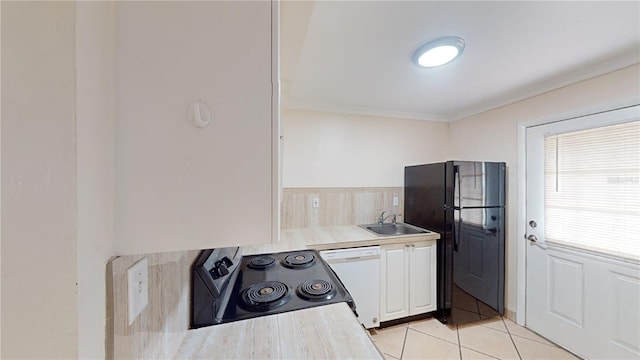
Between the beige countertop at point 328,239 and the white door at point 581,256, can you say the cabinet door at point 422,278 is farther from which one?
the white door at point 581,256

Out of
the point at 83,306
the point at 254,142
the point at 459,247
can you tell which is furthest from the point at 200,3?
the point at 459,247

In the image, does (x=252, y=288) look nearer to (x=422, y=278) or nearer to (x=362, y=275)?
(x=362, y=275)

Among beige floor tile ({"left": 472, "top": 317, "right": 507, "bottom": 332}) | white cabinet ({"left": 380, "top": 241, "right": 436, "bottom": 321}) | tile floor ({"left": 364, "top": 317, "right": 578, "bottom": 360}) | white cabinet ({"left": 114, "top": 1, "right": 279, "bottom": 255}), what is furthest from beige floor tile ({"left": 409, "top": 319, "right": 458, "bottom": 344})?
white cabinet ({"left": 114, "top": 1, "right": 279, "bottom": 255})

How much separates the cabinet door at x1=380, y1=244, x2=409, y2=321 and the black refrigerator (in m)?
0.36

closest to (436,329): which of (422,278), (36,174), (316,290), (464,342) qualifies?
(464,342)

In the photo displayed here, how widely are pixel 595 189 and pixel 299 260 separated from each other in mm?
2229

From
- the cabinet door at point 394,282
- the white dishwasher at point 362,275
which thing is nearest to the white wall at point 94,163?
the white dishwasher at point 362,275

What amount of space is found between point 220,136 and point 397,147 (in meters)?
2.68

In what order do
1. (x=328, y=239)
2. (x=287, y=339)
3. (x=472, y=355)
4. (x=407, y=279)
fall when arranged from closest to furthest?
(x=287, y=339) < (x=472, y=355) < (x=328, y=239) < (x=407, y=279)

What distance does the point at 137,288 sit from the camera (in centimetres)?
50

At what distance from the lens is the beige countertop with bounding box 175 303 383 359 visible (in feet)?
2.36

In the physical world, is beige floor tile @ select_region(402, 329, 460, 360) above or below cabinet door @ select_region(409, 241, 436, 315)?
below

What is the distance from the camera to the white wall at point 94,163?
352 millimetres

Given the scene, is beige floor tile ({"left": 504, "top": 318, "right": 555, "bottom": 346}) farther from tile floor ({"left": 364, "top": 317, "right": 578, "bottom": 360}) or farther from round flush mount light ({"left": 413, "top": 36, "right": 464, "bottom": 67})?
round flush mount light ({"left": 413, "top": 36, "right": 464, "bottom": 67})
